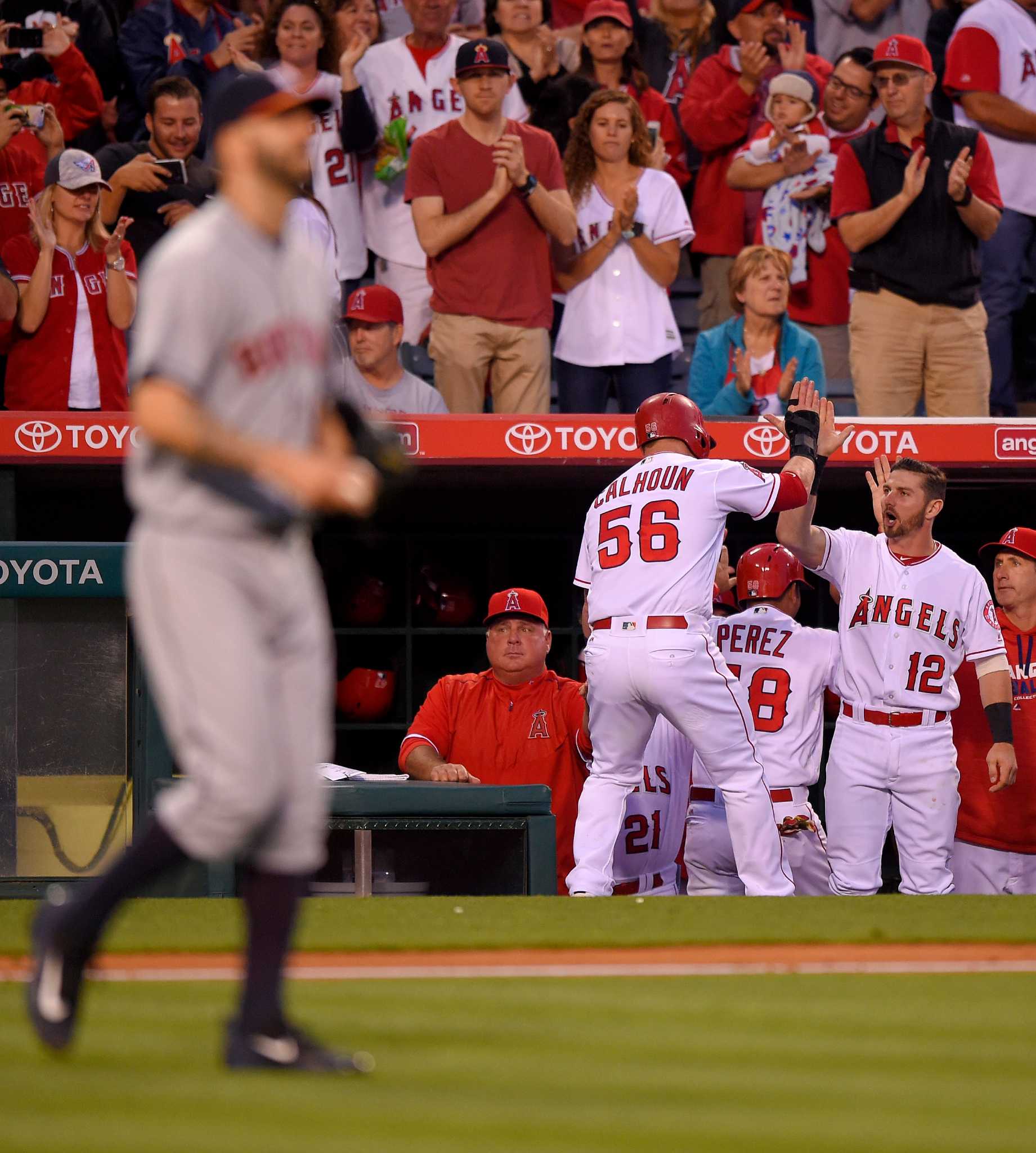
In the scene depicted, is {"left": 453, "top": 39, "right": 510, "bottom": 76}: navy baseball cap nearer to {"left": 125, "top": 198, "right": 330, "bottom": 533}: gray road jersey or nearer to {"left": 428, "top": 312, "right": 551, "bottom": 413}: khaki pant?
{"left": 428, "top": 312, "right": 551, "bottom": 413}: khaki pant

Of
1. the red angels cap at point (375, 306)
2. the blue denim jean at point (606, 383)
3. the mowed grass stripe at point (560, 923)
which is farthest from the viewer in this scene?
the blue denim jean at point (606, 383)

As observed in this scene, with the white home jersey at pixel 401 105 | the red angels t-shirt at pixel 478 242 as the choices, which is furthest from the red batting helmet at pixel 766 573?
the white home jersey at pixel 401 105

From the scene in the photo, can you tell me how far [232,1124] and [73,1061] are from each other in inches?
22.2

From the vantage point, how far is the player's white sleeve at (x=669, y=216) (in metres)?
7.91

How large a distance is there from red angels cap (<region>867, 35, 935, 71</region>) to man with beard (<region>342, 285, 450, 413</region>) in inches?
96.4

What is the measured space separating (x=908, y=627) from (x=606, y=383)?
7.04 ft

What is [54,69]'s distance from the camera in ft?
27.9

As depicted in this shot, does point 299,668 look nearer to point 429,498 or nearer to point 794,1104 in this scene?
point 794,1104

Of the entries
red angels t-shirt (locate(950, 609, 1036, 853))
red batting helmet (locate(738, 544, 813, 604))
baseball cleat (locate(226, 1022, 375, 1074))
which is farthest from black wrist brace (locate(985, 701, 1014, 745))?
baseball cleat (locate(226, 1022, 375, 1074))

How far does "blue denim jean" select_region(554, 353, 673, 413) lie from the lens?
7.75 m

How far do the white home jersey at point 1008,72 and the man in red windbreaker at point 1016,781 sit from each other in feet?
7.62

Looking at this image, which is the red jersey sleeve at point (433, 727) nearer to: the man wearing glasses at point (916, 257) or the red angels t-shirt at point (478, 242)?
the red angels t-shirt at point (478, 242)

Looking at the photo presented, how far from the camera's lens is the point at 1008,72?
8469 millimetres

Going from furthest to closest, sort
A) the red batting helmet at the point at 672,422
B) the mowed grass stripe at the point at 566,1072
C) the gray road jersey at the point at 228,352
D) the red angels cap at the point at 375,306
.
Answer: the red angels cap at the point at 375,306, the red batting helmet at the point at 672,422, the gray road jersey at the point at 228,352, the mowed grass stripe at the point at 566,1072
